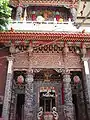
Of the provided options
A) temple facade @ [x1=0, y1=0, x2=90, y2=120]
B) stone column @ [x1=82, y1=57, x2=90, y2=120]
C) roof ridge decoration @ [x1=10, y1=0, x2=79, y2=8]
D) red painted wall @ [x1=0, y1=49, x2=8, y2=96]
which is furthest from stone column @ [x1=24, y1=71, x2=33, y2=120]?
roof ridge decoration @ [x1=10, y1=0, x2=79, y2=8]

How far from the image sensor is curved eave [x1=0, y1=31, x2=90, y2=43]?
9172 millimetres

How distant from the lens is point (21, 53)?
9.82m

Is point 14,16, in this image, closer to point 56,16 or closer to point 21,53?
point 56,16

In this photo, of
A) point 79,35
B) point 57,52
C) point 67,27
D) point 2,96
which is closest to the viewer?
point 2,96

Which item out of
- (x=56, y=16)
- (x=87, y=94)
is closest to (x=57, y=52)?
(x=87, y=94)

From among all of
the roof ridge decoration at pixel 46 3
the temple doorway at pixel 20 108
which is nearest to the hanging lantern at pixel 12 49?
the temple doorway at pixel 20 108

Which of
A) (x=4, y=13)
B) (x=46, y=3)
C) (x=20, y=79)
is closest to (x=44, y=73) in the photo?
(x=20, y=79)

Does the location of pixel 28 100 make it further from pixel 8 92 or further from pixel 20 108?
pixel 20 108

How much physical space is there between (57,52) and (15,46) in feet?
7.88

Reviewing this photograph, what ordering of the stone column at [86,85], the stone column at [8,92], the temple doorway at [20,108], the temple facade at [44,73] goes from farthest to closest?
the temple doorway at [20,108] < the temple facade at [44,73] < the stone column at [86,85] < the stone column at [8,92]

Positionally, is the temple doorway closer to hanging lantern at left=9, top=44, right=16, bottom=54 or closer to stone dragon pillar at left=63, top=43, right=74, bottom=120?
hanging lantern at left=9, top=44, right=16, bottom=54

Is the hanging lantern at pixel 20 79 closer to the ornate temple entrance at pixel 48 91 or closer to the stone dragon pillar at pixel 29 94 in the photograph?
the stone dragon pillar at pixel 29 94

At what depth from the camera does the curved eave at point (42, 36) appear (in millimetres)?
9172

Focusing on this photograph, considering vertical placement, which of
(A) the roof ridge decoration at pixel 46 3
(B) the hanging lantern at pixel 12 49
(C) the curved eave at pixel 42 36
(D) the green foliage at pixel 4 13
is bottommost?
(B) the hanging lantern at pixel 12 49
